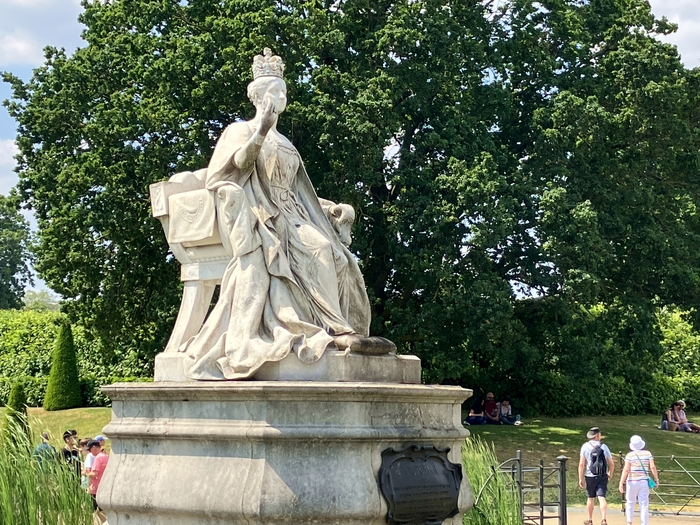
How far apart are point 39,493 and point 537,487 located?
18.8ft

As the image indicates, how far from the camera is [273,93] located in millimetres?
7266

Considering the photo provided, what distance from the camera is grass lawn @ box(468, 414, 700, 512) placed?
722 inches

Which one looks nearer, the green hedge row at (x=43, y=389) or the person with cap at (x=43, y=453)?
the person with cap at (x=43, y=453)

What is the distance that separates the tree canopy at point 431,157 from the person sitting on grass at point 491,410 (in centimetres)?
176

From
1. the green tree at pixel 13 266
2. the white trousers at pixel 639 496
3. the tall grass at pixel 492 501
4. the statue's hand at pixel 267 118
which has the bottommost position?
the white trousers at pixel 639 496

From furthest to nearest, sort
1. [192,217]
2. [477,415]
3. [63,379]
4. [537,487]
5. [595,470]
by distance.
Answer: [63,379]
[477,415]
[595,470]
[537,487]
[192,217]

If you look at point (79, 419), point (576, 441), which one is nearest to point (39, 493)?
point (576, 441)

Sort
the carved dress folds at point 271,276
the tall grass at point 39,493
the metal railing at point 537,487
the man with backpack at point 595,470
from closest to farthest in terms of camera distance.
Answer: the carved dress folds at point 271,276
the tall grass at point 39,493
the metal railing at point 537,487
the man with backpack at point 595,470

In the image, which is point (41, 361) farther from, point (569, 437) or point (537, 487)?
point (537, 487)

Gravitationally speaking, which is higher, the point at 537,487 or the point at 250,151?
the point at 250,151

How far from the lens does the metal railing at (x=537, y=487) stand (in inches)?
334

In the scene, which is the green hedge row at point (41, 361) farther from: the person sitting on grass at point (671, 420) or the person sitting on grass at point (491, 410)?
the person sitting on grass at point (671, 420)

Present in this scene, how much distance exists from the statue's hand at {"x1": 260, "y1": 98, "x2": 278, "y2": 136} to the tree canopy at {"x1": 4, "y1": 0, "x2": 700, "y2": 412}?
11.5 metres

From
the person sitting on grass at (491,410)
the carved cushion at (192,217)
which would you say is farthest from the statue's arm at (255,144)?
the person sitting on grass at (491,410)
